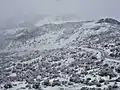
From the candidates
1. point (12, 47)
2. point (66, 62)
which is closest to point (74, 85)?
point (66, 62)

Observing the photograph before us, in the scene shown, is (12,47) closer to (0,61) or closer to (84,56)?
(0,61)

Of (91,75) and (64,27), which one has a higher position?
(64,27)

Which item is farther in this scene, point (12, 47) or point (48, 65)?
point (12, 47)

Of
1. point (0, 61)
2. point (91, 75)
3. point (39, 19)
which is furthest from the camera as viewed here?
point (39, 19)

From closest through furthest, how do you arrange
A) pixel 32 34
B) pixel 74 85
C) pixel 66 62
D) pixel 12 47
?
1. pixel 74 85
2. pixel 66 62
3. pixel 12 47
4. pixel 32 34

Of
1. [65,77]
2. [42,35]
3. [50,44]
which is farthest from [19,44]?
[65,77]

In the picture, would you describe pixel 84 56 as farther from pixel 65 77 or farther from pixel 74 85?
pixel 74 85

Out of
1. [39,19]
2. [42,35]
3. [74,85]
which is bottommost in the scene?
[74,85]
